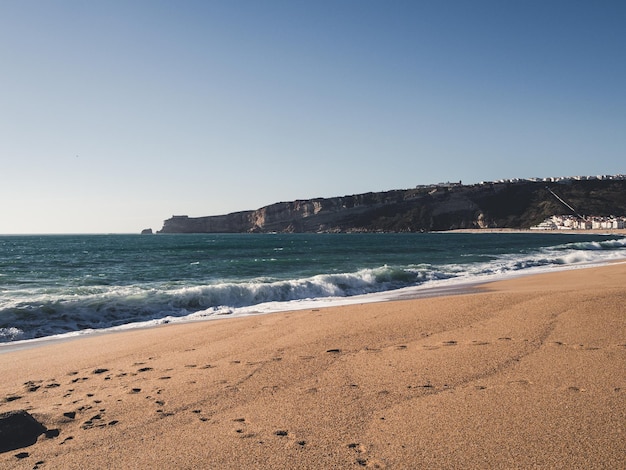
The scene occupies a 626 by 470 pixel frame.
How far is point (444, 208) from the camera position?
143 m

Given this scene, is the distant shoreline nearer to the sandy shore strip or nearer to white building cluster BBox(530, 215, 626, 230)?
white building cluster BBox(530, 215, 626, 230)

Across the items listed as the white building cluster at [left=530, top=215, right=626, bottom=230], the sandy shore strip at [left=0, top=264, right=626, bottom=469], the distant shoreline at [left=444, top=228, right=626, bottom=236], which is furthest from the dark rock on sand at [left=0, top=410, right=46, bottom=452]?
the white building cluster at [left=530, top=215, right=626, bottom=230]

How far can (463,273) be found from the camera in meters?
22.6

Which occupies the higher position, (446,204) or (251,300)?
(446,204)

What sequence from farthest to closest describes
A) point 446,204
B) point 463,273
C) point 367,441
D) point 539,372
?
point 446,204 < point 463,273 < point 539,372 < point 367,441

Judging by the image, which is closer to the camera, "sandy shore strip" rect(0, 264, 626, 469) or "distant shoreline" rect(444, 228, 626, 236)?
"sandy shore strip" rect(0, 264, 626, 469)

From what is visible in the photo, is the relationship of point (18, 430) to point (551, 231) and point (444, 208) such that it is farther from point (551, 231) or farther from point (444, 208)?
point (444, 208)

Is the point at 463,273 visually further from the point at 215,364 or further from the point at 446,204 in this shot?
the point at 446,204

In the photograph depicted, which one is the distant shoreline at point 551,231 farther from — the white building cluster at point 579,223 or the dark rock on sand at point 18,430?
the dark rock on sand at point 18,430

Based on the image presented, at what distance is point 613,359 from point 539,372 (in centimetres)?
95

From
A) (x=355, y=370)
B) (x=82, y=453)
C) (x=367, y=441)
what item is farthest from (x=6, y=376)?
(x=367, y=441)

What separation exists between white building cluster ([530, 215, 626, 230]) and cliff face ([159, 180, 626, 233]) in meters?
5.77

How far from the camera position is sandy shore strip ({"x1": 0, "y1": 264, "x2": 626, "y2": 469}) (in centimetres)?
288

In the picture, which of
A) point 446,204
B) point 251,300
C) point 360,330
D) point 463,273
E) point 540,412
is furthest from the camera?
point 446,204
